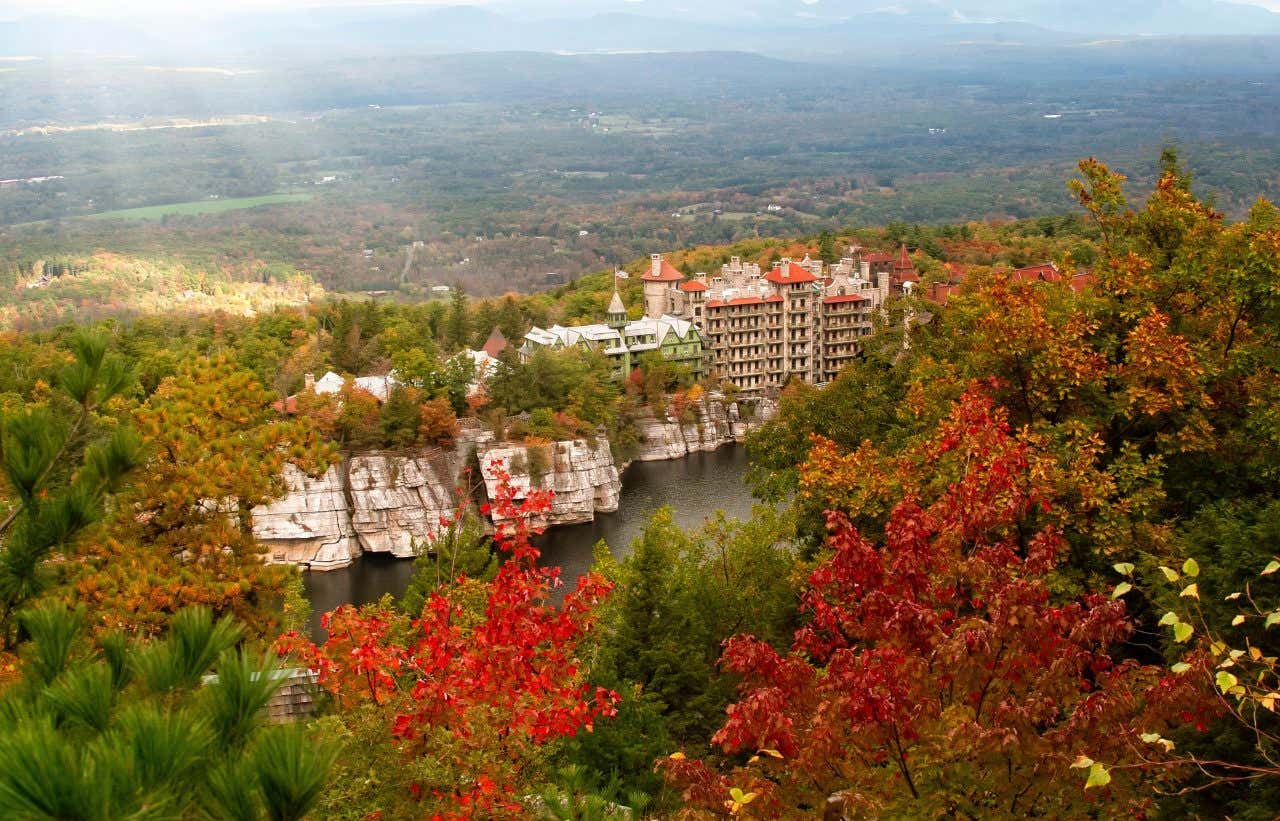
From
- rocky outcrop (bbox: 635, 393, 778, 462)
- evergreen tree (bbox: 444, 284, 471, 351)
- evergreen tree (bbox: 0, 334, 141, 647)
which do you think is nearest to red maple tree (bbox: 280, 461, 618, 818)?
evergreen tree (bbox: 0, 334, 141, 647)

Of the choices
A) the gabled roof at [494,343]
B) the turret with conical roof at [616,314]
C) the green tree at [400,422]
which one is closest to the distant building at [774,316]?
the turret with conical roof at [616,314]

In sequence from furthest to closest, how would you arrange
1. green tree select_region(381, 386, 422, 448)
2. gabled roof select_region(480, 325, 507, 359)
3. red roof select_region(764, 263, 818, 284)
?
1. red roof select_region(764, 263, 818, 284)
2. gabled roof select_region(480, 325, 507, 359)
3. green tree select_region(381, 386, 422, 448)

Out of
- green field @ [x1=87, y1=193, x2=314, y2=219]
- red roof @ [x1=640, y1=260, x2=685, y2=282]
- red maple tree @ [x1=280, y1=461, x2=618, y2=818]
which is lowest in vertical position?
green field @ [x1=87, y1=193, x2=314, y2=219]

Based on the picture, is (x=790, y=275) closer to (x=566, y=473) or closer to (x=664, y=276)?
(x=664, y=276)

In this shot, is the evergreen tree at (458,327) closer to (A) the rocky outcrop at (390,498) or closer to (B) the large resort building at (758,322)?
(B) the large resort building at (758,322)

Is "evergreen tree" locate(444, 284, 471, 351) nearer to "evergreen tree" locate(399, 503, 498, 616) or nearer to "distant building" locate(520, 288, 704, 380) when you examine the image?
"distant building" locate(520, 288, 704, 380)

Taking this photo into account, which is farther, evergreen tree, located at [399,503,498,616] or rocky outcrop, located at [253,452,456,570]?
rocky outcrop, located at [253,452,456,570]
